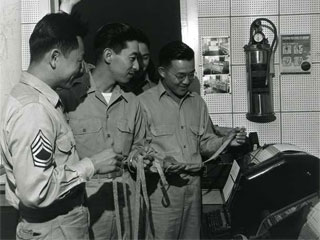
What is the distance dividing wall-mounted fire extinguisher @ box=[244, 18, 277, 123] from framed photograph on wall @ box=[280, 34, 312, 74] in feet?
0.54

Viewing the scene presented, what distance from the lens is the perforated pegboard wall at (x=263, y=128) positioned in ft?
11.8

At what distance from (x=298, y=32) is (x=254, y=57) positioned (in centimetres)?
51

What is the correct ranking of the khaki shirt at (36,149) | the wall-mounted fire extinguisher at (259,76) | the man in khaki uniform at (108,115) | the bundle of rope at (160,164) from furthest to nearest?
the wall-mounted fire extinguisher at (259,76), the man in khaki uniform at (108,115), the bundle of rope at (160,164), the khaki shirt at (36,149)

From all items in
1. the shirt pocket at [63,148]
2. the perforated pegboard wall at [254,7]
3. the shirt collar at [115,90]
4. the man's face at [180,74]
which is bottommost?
the shirt pocket at [63,148]

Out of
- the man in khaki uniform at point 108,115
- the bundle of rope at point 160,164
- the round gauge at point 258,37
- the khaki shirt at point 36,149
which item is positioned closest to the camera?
the khaki shirt at point 36,149

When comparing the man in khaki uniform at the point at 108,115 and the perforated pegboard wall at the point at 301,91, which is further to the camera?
the perforated pegboard wall at the point at 301,91

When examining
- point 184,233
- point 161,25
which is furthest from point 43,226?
point 161,25

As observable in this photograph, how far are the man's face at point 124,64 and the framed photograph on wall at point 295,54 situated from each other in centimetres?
154

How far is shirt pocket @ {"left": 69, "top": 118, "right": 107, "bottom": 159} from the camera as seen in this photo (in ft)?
7.99

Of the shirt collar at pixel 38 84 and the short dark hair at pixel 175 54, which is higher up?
the short dark hair at pixel 175 54

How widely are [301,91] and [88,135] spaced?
1963 millimetres

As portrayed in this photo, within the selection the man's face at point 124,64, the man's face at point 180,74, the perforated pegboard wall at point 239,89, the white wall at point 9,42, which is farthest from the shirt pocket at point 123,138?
the perforated pegboard wall at point 239,89

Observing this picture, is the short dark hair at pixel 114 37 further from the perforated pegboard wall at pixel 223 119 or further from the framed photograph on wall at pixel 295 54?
the framed photograph on wall at pixel 295 54

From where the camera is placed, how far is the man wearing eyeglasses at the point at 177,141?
2779 millimetres
